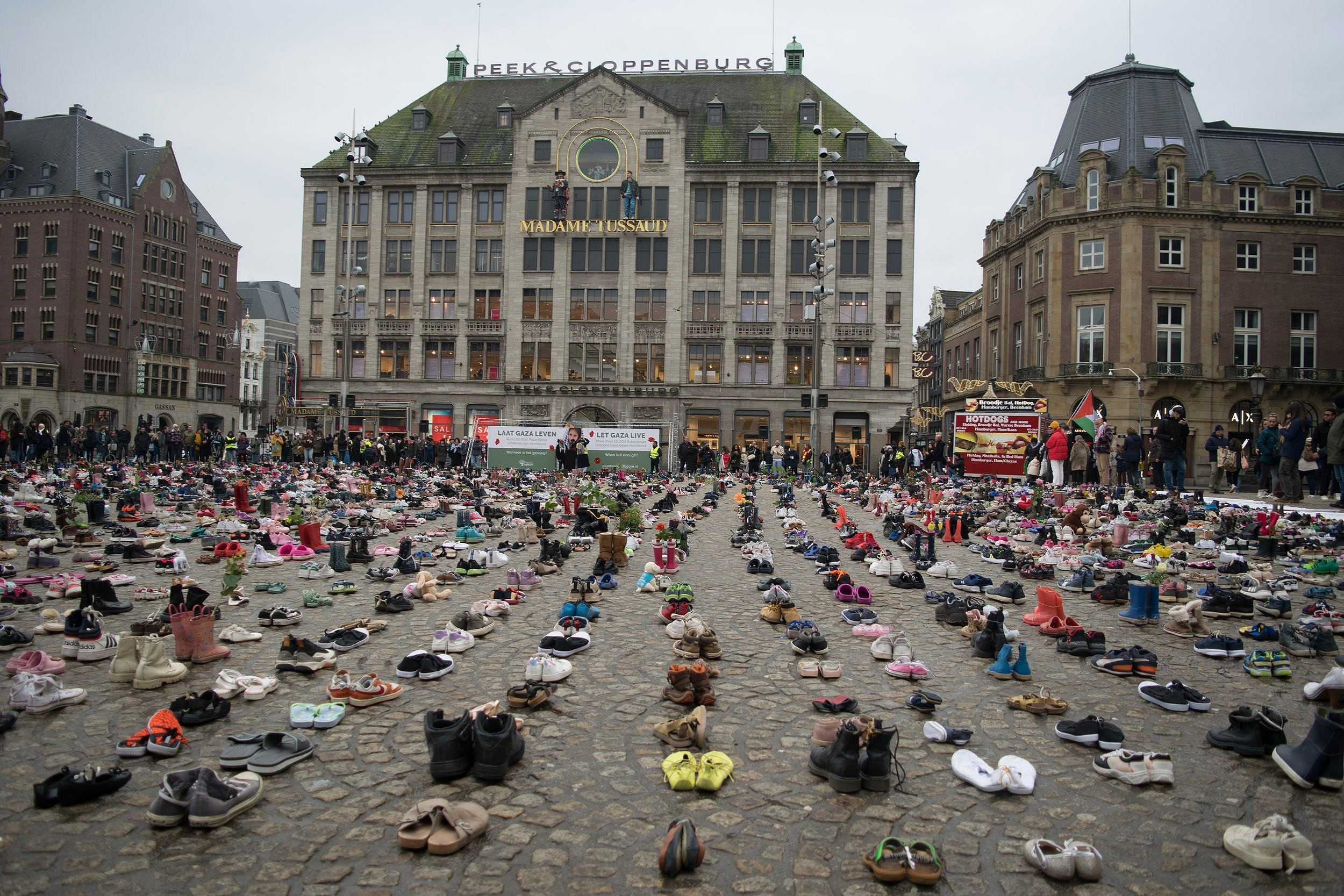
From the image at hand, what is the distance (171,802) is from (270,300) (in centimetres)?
14981

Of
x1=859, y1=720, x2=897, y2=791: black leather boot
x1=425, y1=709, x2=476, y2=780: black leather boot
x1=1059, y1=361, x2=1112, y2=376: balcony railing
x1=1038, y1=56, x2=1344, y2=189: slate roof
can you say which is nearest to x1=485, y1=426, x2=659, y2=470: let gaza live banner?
x1=1059, y1=361, x2=1112, y2=376: balcony railing

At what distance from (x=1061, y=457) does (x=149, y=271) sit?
87.4 meters

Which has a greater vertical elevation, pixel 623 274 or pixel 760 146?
pixel 760 146

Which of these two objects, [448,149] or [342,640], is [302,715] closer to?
[342,640]

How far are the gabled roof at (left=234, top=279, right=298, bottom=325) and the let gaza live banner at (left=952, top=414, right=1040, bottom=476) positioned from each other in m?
129

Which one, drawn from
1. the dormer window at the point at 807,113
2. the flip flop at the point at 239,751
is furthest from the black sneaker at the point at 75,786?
the dormer window at the point at 807,113

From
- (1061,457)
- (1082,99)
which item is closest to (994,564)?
(1061,457)

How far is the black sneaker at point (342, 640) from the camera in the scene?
7918mm

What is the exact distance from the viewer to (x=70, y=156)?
245 ft

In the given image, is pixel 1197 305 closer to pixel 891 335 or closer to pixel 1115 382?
pixel 1115 382

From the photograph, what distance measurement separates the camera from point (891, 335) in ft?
173

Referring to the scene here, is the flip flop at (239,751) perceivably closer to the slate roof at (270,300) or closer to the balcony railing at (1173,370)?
the balcony railing at (1173,370)

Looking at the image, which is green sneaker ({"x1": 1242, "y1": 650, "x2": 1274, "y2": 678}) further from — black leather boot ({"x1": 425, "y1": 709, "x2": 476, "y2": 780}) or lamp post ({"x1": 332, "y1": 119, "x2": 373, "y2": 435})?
lamp post ({"x1": 332, "y1": 119, "x2": 373, "y2": 435})

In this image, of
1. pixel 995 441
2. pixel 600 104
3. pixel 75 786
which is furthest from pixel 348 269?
pixel 75 786
